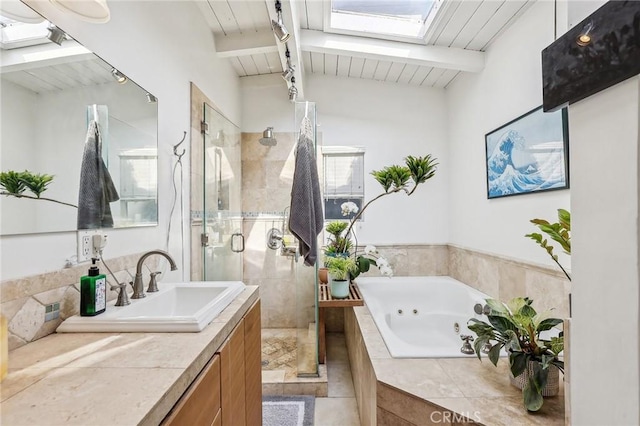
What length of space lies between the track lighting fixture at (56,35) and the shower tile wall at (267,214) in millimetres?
1966

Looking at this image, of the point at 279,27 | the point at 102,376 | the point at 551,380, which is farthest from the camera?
the point at 279,27

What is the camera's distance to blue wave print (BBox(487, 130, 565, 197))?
1.59 m

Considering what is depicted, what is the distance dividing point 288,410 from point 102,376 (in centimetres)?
155

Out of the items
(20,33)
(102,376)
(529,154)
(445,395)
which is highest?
(20,33)

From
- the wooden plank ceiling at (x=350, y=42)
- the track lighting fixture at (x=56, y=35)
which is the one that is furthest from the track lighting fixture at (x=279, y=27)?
the track lighting fixture at (x=56, y=35)

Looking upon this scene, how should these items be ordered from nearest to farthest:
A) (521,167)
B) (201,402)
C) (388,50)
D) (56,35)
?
1. (201,402)
2. (56,35)
3. (521,167)
4. (388,50)

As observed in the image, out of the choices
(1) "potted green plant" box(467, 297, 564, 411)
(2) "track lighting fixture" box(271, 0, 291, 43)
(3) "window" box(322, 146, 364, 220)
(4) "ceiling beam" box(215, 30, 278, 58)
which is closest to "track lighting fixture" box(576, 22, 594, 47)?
(1) "potted green plant" box(467, 297, 564, 411)

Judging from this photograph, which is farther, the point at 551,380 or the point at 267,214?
the point at 267,214

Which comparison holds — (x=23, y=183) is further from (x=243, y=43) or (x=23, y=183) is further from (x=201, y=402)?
(x=243, y=43)

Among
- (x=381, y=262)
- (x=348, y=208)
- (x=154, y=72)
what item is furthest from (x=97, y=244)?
(x=381, y=262)

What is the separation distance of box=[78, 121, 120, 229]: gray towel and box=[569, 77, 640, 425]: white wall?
1.47 m

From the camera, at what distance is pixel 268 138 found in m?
2.97

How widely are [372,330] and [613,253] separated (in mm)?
1521

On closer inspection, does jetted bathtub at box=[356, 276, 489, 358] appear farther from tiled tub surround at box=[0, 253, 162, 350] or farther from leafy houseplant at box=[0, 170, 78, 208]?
leafy houseplant at box=[0, 170, 78, 208]
